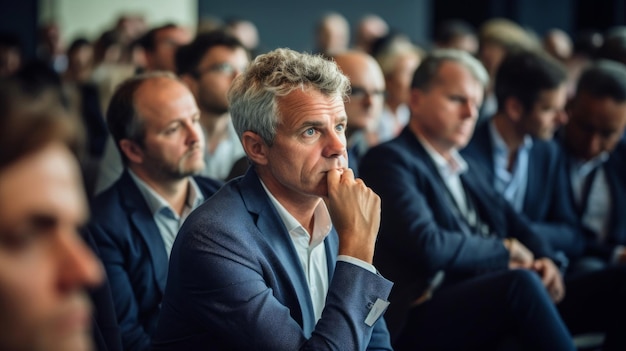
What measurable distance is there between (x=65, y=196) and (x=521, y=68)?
2.93 meters

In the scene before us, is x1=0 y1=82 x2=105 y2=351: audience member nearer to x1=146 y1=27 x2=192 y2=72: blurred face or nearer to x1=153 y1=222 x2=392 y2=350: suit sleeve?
x1=153 y1=222 x2=392 y2=350: suit sleeve

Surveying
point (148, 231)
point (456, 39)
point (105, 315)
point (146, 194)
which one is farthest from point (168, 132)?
point (456, 39)

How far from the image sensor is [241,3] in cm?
1052

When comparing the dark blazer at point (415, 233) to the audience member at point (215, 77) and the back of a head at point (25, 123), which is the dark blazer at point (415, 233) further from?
the back of a head at point (25, 123)

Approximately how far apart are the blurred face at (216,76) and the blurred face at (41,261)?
8.70 feet

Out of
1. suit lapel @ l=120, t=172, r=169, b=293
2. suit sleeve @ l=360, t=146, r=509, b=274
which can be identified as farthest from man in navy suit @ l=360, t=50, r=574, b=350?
suit lapel @ l=120, t=172, r=169, b=293

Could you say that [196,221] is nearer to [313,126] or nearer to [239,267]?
[239,267]

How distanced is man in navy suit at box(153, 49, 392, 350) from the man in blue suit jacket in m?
1.51

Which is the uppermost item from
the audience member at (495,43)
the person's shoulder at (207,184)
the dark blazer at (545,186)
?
the person's shoulder at (207,184)

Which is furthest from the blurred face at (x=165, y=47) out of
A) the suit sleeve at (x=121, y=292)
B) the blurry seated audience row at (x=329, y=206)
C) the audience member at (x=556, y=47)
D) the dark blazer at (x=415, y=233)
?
the audience member at (x=556, y=47)

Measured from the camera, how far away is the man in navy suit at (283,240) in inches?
64.8

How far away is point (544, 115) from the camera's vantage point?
3.39m

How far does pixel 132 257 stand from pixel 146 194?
0.23m

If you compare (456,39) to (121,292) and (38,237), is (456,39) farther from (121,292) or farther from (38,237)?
(38,237)
